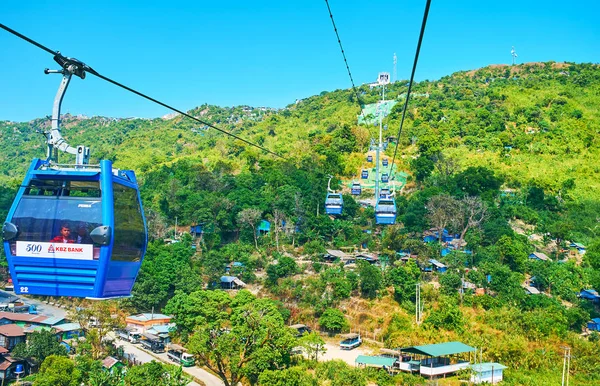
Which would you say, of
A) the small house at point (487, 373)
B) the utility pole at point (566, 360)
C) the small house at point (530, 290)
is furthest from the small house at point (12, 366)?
the small house at point (530, 290)

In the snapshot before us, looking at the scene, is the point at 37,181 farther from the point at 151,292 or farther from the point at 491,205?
the point at 491,205

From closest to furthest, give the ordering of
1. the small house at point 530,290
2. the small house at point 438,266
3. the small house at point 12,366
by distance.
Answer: the small house at point 12,366, the small house at point 530,290, the small house at point 438,266

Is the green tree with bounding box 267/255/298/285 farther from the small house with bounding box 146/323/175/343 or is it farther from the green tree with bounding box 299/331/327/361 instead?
the green tree with bounding box 299/331/327/361

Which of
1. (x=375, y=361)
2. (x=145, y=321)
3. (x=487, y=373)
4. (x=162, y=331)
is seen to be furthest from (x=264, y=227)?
(x=487, y=373)

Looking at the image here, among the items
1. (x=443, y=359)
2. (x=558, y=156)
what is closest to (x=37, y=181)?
(x=443, y=359)

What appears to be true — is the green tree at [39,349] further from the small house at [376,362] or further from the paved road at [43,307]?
the small house at [376,362]
